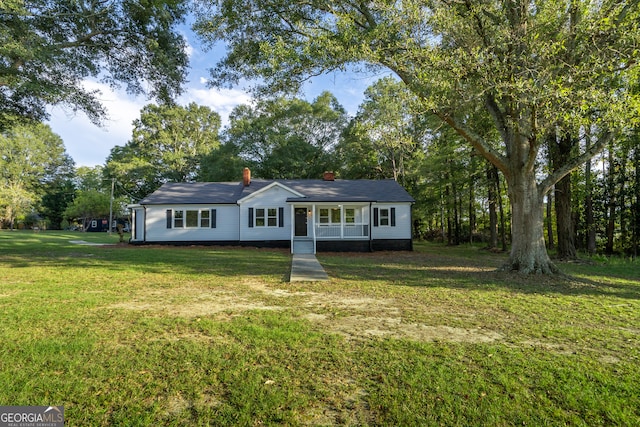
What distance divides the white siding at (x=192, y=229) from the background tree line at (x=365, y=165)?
7.47m

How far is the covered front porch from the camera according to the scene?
728 inches

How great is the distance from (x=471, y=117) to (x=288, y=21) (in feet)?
30.4

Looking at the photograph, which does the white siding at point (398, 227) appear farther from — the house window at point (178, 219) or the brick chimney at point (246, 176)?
the house window at point (178, 219)

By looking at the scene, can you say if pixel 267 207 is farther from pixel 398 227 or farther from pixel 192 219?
pixel 398 227

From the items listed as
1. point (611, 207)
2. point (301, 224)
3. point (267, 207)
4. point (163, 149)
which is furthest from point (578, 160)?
point (163, 149)

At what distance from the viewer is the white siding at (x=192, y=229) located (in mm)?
20172

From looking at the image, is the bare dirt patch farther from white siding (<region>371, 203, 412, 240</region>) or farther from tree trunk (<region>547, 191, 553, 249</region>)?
tree trunk (<region>547, 191, 553, 249</region>)

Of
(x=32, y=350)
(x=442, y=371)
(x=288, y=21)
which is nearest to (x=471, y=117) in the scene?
(x=288, y=21)

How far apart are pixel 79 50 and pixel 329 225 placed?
13.7 meters

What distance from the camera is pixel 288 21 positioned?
9422 mm

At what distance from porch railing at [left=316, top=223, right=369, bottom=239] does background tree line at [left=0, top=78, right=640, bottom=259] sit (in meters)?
5.80

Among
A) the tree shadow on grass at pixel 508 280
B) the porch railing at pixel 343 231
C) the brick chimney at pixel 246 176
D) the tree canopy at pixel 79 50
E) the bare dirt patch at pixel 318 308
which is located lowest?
the tree shadow on grass at pixel 508 280

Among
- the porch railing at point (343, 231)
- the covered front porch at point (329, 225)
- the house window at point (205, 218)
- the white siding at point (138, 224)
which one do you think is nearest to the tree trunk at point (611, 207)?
the covered front porch at point (329, 225)

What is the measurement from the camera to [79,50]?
34.3 feet
